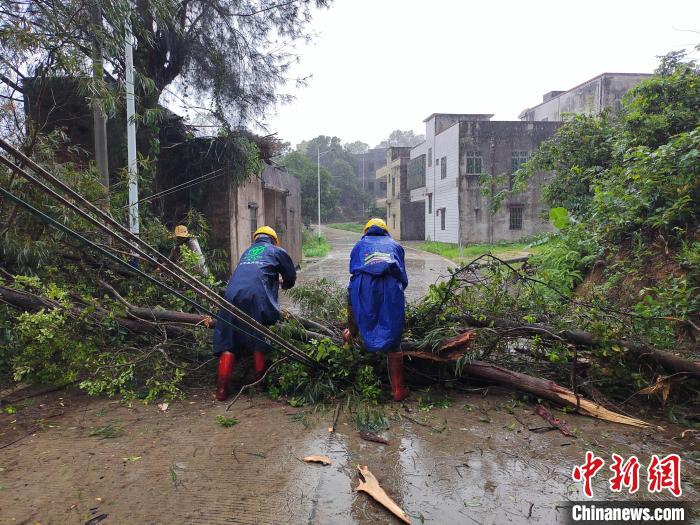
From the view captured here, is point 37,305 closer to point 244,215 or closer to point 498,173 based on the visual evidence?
point 244,215

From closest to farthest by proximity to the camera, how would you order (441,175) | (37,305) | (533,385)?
1. (533,385)
2. (37,305)
3. (441,175)

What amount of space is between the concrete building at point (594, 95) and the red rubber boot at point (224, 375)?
22.7 m

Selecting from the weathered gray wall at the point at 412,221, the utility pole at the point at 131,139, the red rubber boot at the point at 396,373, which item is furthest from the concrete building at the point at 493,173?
the red rubber boot at the point at 396,373

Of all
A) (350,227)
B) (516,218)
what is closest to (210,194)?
(516,218)

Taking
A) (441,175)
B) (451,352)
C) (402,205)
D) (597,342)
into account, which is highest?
(441,175)

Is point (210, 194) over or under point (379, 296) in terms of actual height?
over

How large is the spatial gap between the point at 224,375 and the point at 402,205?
112ft

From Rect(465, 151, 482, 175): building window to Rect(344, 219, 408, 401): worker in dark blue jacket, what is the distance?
2367 cm

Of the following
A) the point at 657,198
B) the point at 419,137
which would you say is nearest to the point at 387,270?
the point at 657,198

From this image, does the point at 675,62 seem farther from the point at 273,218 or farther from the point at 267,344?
the point at 273,218

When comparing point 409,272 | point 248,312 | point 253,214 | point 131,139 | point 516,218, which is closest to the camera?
point 248,312

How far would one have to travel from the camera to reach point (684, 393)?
12.0ft

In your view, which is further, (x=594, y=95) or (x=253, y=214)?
(x=594, y=95)

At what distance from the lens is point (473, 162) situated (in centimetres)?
2656
